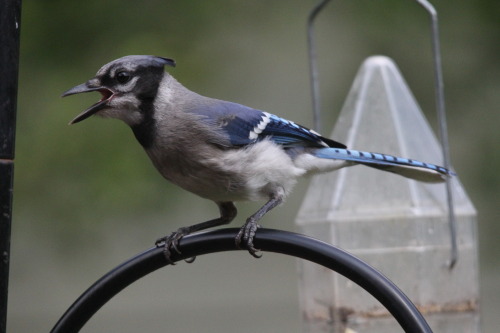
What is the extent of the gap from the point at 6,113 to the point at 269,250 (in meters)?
0.49

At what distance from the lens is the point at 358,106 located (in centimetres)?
247

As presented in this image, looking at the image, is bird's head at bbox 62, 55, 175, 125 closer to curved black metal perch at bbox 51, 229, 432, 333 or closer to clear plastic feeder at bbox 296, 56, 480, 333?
curved black metal perch at bbox 51, 229, 432, 333

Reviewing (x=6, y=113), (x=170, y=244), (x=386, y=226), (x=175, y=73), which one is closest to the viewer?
(x=6, y=113)

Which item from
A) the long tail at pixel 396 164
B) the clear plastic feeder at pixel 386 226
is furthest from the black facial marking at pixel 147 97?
the clear plastic feeder at pixel 386 226

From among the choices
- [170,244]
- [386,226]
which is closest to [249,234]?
[170,244]

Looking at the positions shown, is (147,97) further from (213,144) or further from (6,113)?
(6,113)

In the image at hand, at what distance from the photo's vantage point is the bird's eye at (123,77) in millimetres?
1621

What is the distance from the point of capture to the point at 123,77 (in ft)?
5.35

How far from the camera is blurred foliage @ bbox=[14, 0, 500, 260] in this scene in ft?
13.5

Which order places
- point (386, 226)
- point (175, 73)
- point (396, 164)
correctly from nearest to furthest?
point (396, 164), point (386, 226), point (175, 73)

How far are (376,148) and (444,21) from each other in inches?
94.9

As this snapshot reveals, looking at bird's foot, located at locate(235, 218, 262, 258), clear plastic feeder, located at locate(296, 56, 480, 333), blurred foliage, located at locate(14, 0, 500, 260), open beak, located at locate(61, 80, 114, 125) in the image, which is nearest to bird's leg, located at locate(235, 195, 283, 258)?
bird's foot, located at locate(235, 218, 262, 258)

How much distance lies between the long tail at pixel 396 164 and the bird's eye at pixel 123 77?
54cm

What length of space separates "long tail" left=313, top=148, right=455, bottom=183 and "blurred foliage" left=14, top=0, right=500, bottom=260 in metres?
2.14
